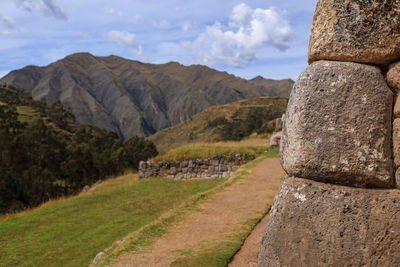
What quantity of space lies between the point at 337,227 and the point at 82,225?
29.2 feet

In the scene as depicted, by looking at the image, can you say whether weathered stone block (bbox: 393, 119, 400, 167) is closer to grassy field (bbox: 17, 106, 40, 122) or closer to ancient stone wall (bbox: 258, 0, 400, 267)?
ancient stone wall (bbox: 258, 0, 400, 267)

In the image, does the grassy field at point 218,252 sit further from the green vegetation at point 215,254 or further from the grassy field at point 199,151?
the grassy field at point 199,151

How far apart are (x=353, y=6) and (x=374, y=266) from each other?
2469 mm

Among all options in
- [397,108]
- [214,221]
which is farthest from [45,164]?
[397,108]

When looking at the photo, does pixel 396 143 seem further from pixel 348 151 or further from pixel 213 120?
pixel 213 120

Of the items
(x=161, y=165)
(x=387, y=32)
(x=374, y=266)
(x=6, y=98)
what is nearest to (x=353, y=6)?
(x=387, y=32)

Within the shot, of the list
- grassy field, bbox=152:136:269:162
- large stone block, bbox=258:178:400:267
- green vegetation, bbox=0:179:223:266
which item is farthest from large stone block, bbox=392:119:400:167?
grassy field, bbox=152:136:269:162

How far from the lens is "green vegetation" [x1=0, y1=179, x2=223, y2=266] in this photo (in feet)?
26.2

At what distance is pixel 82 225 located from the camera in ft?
32.8

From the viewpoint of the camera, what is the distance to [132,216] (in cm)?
1050

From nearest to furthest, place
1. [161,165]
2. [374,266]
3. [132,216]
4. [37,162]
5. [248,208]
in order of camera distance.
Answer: [374,266]
[248,208]
[132,216]
[161,165]
[37,162]

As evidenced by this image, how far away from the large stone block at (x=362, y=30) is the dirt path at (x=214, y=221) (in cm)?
477

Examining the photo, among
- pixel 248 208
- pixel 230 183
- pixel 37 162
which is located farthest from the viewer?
pixel 37 162

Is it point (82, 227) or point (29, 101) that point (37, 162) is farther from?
point (29, 101)
